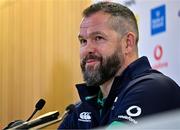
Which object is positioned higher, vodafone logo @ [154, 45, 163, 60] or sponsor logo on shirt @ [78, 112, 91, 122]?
vodafone logo @ [154, 45, 163, 60]

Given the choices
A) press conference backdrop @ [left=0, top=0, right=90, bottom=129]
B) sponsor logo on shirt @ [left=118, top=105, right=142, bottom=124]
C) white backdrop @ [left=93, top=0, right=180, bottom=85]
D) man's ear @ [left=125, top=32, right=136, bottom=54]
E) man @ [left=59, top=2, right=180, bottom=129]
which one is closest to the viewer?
sponsor logo on shirt @ [left=118, top=105, right=142, bottom=124]

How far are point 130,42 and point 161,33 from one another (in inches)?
15.9

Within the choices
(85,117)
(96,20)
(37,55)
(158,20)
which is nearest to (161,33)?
(158,20)

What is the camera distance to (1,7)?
14.9 feet

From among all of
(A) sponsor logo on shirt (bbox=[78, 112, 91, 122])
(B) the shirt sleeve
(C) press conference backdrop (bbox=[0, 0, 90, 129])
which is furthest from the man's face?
(C) press conference backdrop (bbox=[0, 0, 90, 129])

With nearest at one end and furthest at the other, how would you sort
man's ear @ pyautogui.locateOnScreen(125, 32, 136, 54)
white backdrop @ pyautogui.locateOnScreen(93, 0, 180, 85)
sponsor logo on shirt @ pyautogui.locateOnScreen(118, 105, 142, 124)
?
sponsor logo on shirt @ pyautogui.locateOnScreen(118, 105, 142, 124) < man's ear @ pyautogui.locateOnScreen(125, 32, 136, 54) < white backdrop @ pyautogui.locateOnScreen(93, 0, 180, 85)

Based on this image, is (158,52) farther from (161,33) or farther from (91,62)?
(91,62)

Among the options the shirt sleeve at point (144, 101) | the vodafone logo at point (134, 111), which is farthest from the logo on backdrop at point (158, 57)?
the vodafone logo at point (134, 111)

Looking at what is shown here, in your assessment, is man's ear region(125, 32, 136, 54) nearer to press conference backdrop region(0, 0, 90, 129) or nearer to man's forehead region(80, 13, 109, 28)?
man's forehead region(80, 13, 109, 28)

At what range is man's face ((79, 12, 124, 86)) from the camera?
1.65 m

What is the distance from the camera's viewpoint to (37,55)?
383 centimetres

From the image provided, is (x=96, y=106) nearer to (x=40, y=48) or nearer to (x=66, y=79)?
(x=66, y=79)

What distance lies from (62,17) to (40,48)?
1.48 ft

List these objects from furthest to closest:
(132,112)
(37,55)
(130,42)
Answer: (37,55) → (130,42) → (132,112)
